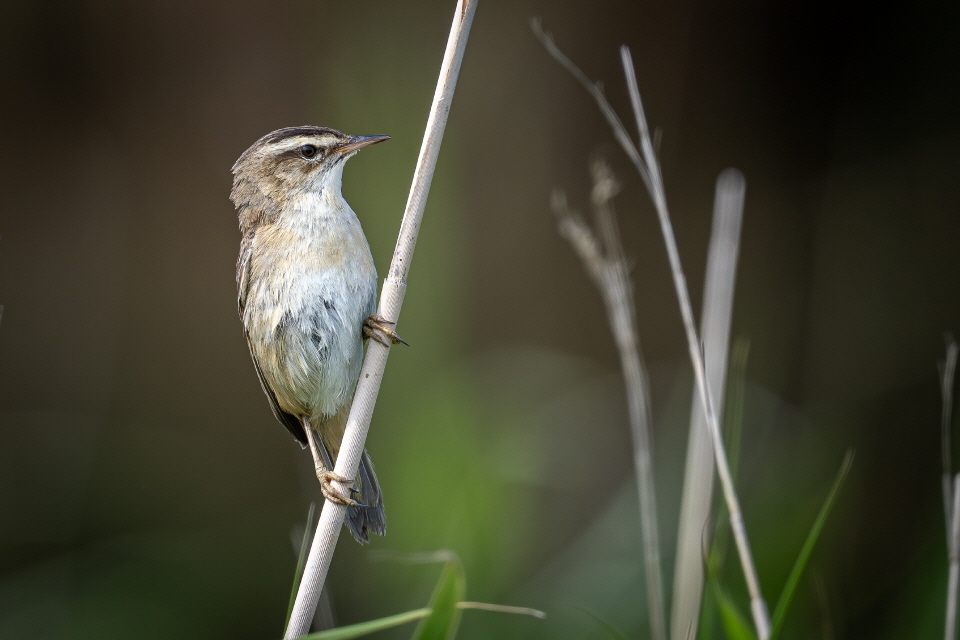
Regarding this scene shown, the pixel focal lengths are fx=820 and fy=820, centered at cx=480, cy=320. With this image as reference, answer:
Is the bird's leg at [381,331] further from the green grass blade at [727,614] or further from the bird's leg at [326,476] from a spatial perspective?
the green grass blade at [727,614]

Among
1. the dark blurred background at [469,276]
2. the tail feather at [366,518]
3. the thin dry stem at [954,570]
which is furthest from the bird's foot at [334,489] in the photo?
the thin dry stem at [954,570]

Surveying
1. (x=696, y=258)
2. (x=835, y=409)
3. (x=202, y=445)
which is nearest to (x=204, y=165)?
(x=202, y=445)

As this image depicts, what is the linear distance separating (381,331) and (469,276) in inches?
78.9

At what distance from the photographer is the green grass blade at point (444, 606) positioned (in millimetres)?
1379

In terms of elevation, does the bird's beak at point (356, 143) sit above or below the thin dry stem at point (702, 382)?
above

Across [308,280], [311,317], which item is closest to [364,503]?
[311,317]

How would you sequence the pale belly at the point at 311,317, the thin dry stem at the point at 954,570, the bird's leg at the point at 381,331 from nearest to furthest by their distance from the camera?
the thin dry stem at the point at 954,570
the bird's leg at the point at 381,331
the pale belly at the point at 311,317

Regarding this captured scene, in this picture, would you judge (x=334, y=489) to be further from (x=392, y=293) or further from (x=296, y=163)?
(x=296, y=163)

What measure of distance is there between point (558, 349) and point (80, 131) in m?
2.88

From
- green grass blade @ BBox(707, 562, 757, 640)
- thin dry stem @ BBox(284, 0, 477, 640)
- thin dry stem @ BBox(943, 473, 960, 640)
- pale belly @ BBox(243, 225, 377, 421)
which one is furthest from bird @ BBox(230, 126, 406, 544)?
thin dry stem @ BBox(943, 473, 960, 640)

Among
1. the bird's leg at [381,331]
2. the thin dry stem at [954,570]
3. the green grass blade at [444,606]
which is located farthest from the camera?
the bird's leg at [381,331]

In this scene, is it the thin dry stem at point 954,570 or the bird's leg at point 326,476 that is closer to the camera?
the thin dry stem at point 954,570

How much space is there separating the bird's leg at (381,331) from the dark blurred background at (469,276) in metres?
0.58

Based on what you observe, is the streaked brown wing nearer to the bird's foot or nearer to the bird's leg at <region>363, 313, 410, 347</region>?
the bird's foot
